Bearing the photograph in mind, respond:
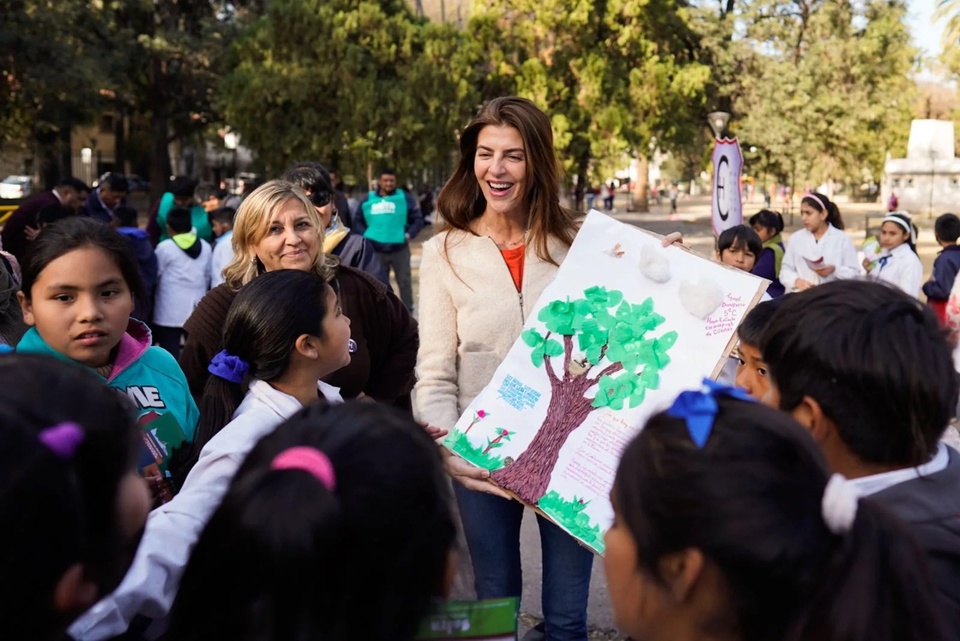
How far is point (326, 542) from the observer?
1.26m

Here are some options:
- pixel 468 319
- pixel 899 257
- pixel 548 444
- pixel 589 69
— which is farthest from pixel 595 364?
pixel 589 69

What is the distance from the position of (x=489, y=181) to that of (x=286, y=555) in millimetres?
1784

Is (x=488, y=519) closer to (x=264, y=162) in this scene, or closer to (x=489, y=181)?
(x=489, y=181)

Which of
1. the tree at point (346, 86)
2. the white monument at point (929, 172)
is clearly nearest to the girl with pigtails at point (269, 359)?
the tree at point (346, 86)

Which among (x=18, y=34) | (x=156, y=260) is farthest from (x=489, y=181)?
(x=18, y=34)

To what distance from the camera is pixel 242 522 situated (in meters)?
1.29

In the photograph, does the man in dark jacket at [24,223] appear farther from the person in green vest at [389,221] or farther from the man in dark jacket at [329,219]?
the man in dark jacket at [329,219]

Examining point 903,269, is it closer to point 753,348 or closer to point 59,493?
point 753,348

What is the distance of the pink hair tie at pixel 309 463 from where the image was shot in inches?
51.2

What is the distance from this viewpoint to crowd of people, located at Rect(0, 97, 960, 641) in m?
1.27

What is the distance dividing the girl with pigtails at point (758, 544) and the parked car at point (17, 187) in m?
30.7

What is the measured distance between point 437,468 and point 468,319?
144cm

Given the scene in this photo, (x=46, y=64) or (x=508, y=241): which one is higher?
(x=46, y=64)

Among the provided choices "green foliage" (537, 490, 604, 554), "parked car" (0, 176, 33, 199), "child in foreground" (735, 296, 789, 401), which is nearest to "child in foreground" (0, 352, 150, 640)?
"green foliage" (537, 490, 604, 554)
